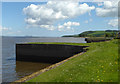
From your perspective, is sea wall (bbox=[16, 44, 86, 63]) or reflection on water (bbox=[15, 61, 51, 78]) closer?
reflection on water (bbox=[15, 61, 51, 78])

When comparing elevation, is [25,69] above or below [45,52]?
below

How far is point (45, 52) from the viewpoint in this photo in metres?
27.0

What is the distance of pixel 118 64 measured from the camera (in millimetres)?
9977

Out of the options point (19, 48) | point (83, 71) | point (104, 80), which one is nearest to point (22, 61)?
point (19, 48)

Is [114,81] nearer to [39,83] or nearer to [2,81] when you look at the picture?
[39,83]

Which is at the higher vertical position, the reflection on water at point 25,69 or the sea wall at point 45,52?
the sea wall at point 45,52

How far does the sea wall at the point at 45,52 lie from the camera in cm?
2499

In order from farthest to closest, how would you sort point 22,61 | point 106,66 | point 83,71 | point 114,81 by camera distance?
1. point 22,61
2. point 106,66
3. point 83,71
4. point 114,81

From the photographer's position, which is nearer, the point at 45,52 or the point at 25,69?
the point at 25,69

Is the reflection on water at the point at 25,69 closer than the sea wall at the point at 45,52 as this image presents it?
Yes

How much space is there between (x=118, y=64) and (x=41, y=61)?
19.3m

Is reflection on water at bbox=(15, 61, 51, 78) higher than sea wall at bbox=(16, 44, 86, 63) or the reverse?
the reverse

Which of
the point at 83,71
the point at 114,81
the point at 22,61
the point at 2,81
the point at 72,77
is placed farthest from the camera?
the point at 22,61

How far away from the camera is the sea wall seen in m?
25.0
